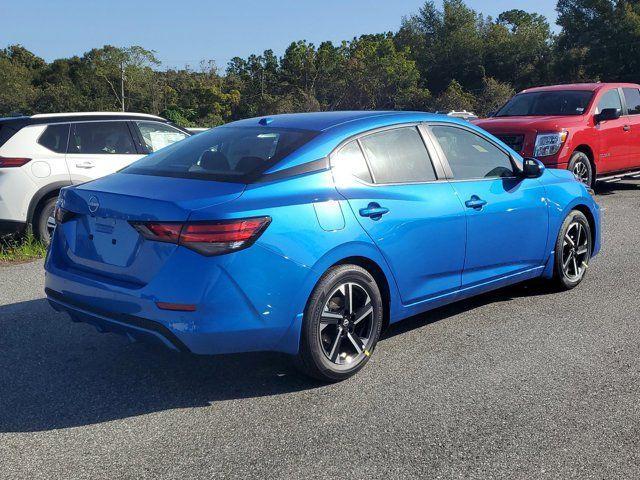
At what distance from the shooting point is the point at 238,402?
167 inches

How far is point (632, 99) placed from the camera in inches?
512

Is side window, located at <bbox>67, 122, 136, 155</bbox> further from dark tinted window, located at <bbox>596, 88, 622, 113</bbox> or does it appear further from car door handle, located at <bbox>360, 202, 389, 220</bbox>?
dark tinted window, located at <bbox>596, 88, 622, 113</bbox>

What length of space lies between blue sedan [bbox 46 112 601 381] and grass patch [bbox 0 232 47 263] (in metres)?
4.02

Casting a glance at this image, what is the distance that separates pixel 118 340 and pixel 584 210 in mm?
4151

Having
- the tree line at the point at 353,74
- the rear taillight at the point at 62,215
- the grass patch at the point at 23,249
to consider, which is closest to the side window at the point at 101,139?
the grass patch at the point at 23,249

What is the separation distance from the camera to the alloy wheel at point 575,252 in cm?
645

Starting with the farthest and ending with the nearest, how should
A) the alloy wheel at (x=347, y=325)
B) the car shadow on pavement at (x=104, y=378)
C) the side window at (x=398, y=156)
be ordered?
the side window at (x=398, y=156) → the alloy wheel at (x=347, y=325) → the car shadow on pavement at (x=104, y=378)

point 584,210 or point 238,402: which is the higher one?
point 584,210

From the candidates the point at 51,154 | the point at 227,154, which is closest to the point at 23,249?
the point at 51,154

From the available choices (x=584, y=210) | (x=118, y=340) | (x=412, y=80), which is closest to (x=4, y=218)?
(x=118, y=340)

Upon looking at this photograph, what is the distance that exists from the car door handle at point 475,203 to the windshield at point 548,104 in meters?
7.22

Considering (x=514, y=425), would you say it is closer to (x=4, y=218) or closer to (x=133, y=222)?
(x=133, y=222)

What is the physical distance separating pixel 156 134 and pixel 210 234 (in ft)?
21.4

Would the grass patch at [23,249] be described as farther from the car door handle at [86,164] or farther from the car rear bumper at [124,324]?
the car rear bumper at [124,324]
